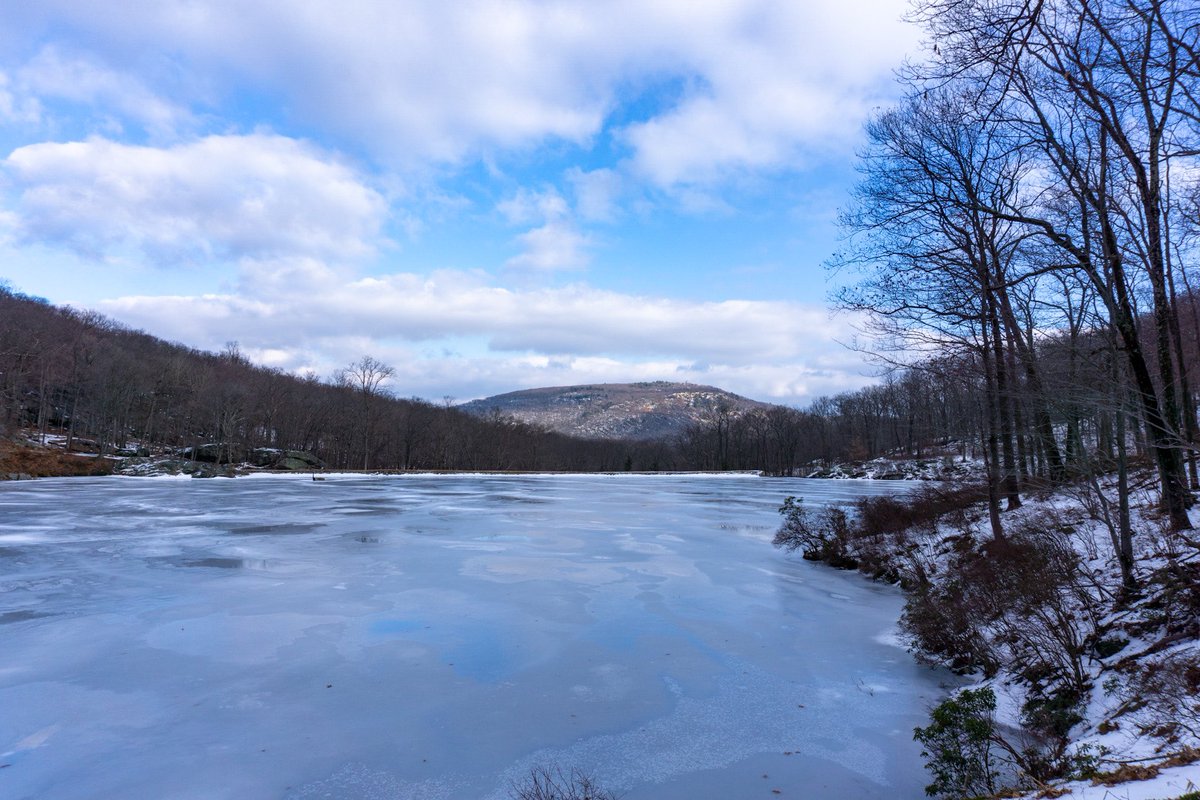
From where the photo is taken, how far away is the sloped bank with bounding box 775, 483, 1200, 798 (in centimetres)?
427

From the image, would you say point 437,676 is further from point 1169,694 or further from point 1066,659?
point 1066,659

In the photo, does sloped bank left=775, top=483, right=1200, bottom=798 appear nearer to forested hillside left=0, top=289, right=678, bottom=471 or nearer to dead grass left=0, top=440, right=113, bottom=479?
dead grass left=0, top=440, right=113, bottom=479

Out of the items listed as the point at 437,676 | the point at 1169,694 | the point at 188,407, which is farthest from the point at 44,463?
the point at 1169,694

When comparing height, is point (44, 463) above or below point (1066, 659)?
above

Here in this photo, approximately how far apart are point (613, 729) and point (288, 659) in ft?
13.2

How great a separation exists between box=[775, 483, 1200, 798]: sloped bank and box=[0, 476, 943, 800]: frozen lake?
1.93ft

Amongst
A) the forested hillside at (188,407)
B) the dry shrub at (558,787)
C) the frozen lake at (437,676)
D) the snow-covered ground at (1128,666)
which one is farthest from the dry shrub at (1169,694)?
the forested hillside at (188,407)

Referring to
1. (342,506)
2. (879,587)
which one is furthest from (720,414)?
(879,587)

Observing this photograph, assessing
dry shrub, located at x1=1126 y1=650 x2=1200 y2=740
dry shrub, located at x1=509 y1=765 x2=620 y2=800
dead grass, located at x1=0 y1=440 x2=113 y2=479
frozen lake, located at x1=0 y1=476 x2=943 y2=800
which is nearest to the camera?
dry shrub, located at x1=509 y1=765 x2=620 y2=800

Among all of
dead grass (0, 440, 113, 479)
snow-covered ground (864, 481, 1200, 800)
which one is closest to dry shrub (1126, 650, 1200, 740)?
snow-covered ground (864, 481, 1200, 800)

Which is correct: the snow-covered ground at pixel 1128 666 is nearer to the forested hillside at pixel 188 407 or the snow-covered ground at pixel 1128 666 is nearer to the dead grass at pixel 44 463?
the dead grass at pixel 44 463

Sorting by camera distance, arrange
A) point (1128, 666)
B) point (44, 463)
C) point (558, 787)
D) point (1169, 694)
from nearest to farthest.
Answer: point (558, 787)
point (1169, 694)
point (1128, 666)
point (44, 463)

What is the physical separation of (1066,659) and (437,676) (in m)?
6.70

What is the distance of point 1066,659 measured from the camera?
6.57 meters
